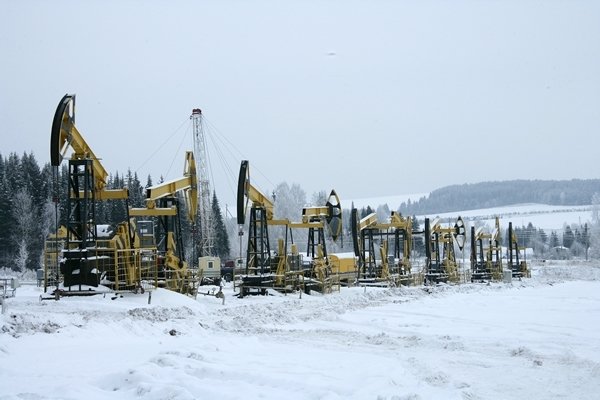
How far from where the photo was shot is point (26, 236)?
61594 millimetres

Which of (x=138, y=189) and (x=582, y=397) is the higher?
(x=138, y=189)

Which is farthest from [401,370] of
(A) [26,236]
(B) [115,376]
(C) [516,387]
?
(A) [26,236]

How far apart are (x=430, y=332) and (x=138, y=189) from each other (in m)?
70.4

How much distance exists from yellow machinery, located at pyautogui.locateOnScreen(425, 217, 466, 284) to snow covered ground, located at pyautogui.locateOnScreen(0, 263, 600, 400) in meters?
23.2

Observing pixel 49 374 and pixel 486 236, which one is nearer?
pixel 49 374

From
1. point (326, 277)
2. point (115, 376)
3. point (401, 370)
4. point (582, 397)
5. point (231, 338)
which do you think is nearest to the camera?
point (115, 376)

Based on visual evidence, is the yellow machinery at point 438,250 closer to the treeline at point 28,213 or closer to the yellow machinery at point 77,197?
the treeline at point 28,213

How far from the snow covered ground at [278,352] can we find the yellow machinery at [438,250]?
23202 millimetres

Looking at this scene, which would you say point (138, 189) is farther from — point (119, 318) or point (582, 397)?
point (582, 397)

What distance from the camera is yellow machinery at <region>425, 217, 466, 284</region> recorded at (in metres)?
44.3

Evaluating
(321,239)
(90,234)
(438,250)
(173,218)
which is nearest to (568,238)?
(438,250)

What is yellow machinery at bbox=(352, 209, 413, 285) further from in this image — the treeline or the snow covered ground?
the treeline

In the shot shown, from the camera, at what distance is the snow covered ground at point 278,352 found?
839 centimetres

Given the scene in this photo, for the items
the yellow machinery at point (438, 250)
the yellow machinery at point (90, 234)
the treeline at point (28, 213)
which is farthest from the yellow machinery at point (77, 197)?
the treeline at point (28, 213)
